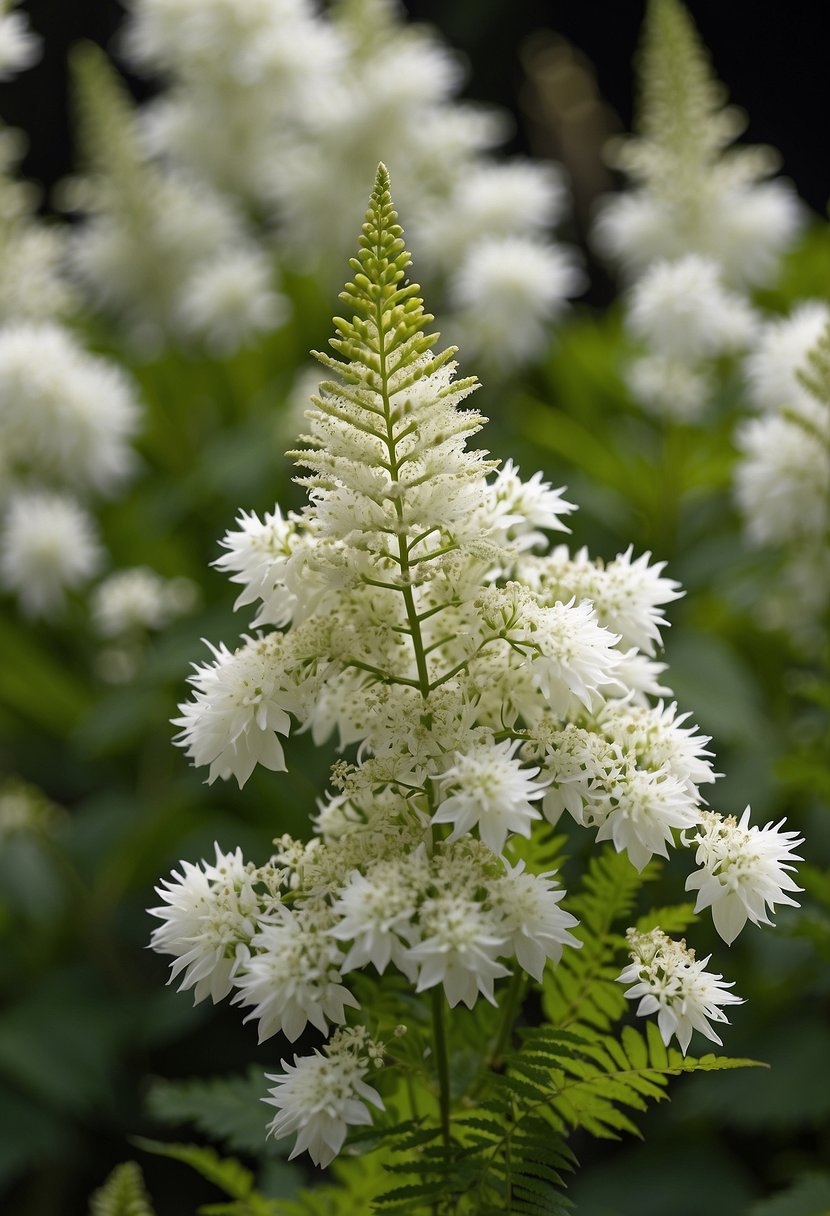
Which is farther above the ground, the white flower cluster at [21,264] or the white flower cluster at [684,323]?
the white flower cluster at [21,264]

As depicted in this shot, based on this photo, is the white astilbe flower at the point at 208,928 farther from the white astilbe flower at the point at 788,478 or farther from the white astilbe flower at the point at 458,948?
the white astilbe flower at the point at 788,478

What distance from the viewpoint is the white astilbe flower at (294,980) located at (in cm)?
76

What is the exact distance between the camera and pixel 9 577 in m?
2.13

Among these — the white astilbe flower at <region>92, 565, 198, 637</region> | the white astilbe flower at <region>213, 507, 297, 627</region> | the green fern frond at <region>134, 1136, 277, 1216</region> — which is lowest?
the green fern frond at <region>134, 1136, 277, 1216</region>

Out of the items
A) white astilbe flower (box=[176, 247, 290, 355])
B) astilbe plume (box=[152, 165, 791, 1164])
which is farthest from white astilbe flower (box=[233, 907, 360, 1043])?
white astilbe flower (box=[176, 247, 290, 355])

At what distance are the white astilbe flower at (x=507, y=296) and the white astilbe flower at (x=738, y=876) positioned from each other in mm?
1525

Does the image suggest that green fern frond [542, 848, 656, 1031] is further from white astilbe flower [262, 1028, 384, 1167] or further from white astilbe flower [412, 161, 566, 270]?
white astilbe flower [412, 161, 566, 270]

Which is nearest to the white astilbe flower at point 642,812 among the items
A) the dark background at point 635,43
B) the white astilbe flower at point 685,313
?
the white astilbe flower at point 685,313

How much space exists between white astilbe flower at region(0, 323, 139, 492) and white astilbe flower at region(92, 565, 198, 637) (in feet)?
0.66

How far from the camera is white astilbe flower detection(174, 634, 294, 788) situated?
83 cm

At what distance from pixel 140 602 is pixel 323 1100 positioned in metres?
1.30

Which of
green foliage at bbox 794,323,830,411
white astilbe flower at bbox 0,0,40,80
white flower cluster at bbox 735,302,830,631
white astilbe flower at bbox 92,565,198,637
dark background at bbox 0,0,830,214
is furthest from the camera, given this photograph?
dark background at bbox 0,0,830,214

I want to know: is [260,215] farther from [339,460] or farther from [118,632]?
[339,460]

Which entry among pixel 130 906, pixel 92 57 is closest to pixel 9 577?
pixel 130 906
